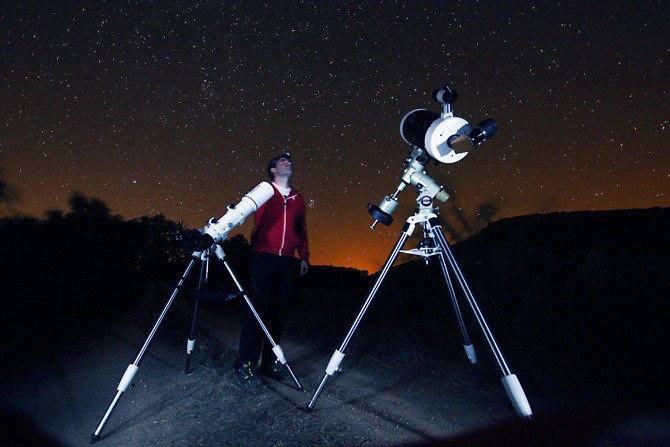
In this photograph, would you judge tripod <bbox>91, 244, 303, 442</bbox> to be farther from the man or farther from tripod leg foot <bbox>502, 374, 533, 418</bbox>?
tripod leg foot <bbox>502, 374, 533, 418</bbox>

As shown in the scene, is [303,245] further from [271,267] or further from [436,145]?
[436,145]

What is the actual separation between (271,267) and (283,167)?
103 centimetres

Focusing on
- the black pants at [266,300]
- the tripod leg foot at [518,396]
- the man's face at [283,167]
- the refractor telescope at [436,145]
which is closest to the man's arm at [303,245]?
the black pants at [266,300]

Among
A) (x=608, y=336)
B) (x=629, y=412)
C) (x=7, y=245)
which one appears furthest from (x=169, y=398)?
(x=7, y=245)

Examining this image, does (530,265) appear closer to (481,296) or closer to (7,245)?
(481,296)

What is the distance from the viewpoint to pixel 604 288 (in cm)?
624

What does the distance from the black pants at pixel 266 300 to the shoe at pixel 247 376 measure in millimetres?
54

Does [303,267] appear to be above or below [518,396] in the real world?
above

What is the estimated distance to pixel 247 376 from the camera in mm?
4766

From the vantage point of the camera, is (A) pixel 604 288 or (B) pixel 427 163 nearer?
(B) pixel 427 163

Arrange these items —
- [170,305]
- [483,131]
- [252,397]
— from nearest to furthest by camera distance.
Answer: [483,131], [170,305], [252,397]

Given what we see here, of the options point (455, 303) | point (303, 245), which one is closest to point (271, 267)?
point (303, 245)

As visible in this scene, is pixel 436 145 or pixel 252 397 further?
pixel 252 397

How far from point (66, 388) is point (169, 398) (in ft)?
4.34
